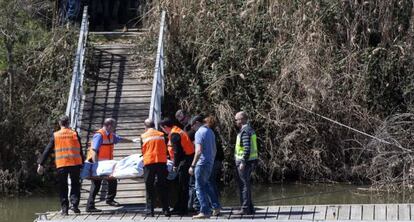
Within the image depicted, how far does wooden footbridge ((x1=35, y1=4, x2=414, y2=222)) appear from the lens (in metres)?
15.8

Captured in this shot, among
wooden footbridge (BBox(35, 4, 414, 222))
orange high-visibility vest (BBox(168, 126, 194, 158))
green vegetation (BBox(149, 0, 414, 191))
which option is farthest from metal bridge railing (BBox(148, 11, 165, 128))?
orange high-visibility vest (BBox(168, 126, 194, 158))

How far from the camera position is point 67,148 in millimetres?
16125

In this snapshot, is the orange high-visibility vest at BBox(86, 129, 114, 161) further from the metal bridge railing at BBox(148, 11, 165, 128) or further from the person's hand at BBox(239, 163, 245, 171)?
the person's hand at BBox(239, 163, 245, 171)

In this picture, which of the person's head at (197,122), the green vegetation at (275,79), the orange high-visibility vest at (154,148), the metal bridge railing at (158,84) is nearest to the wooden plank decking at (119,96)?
the metal bridge railing at (158,84)

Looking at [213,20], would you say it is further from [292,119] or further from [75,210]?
[75,210]

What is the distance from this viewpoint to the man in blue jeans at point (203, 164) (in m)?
15.2

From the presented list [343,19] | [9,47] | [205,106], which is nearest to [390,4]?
[343,19]

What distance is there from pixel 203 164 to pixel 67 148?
2.45m

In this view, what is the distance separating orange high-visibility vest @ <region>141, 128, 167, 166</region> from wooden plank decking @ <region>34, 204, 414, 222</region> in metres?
0.99

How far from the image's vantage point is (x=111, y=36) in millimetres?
25891

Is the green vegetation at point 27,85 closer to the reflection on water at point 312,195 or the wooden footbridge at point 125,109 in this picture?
the wooden footbridge at point 125,109

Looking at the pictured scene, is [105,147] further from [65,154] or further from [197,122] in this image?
[197,122]

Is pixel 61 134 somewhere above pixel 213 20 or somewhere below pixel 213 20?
below

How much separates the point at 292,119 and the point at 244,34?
2.55 metres
